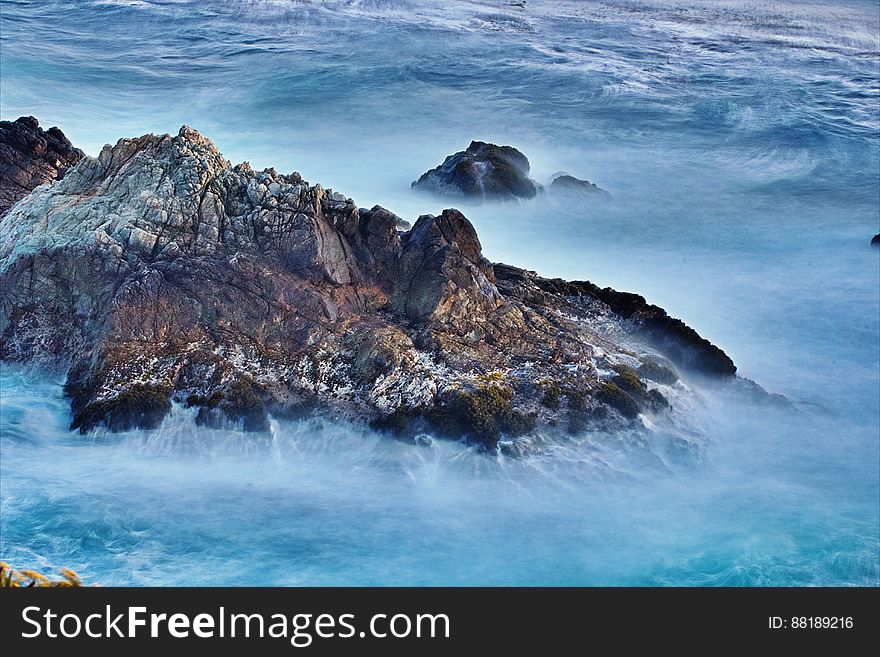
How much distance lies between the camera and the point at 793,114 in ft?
176

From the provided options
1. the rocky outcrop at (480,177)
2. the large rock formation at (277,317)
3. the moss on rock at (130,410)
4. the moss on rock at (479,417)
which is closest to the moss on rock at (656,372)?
the large rock formation at (277,317)

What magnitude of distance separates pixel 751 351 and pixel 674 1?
148ft

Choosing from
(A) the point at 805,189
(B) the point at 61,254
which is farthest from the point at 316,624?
Answer: (A) the point at 805,189

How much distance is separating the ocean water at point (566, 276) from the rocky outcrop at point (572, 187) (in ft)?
2.74

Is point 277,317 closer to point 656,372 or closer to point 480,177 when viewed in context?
point 656,372

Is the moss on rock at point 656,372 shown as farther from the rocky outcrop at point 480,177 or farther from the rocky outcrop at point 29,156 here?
the rocky outcrop at point 29,156

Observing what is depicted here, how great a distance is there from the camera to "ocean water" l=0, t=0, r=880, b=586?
2062 cm

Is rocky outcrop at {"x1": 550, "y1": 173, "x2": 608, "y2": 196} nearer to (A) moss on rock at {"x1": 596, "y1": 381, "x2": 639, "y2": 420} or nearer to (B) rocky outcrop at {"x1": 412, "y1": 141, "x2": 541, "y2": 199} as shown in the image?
(B) rocky outcrop at {"x1": 412, "y1": 141, "x2": 541, "y2": 199}

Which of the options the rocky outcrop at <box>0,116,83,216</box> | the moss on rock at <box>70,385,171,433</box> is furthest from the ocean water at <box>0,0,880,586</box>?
the rocky outcrop at <box>0,116,83,216</box>

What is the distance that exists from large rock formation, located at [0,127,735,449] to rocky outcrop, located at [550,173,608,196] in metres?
17.8

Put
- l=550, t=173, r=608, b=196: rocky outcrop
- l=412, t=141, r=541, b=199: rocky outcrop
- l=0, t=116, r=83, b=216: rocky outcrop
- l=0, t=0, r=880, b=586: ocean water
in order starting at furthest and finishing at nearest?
l=550, t=173, r=608, b=196: rocky outcrop, l=412, t=141, r=541, b=199: rocky outcrop, l=0, t=116, r=83, b=216: rocky outcrop, l=0, t=0, r=880, b=586: ocean water

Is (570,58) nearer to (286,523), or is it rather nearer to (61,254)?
(61,254)

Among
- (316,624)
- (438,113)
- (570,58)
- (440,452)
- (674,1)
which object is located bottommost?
(316,624)

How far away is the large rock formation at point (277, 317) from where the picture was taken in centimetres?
2275
